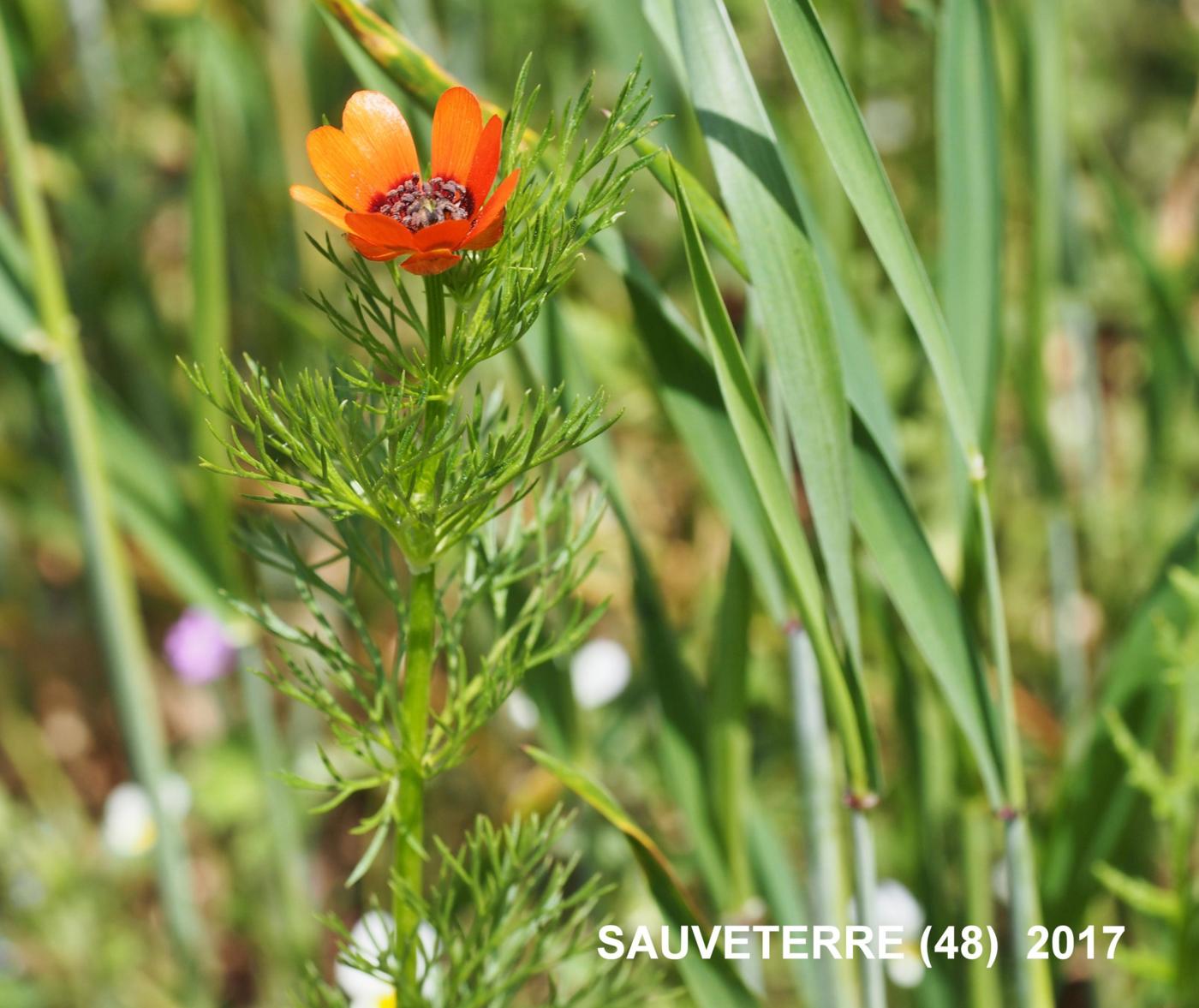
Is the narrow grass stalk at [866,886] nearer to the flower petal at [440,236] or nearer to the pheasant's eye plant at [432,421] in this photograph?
the pheasant's eye plant at [432,421]

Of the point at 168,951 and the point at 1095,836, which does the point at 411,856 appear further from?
the point at 168,951

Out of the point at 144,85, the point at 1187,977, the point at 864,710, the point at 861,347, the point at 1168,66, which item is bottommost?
the point at 1187,977

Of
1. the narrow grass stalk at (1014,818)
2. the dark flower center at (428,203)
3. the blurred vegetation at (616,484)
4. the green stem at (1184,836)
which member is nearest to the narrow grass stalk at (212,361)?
the blurred vegetation at (616,484)

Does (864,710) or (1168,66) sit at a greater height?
(1168,66)

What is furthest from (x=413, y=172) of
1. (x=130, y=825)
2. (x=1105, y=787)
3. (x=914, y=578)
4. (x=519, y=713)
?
(x=130, y=825)

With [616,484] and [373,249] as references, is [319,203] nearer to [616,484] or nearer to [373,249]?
[373,249]

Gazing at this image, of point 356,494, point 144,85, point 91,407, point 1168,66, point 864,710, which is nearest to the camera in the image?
point 356,494

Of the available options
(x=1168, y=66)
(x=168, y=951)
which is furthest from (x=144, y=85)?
(x=1168, y=66)
